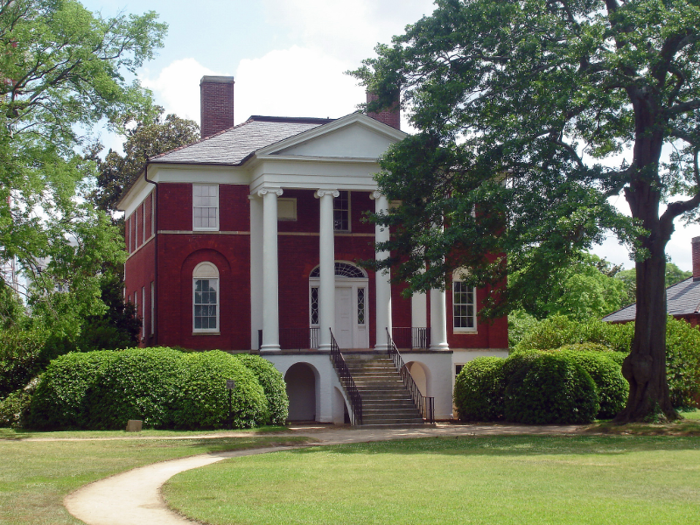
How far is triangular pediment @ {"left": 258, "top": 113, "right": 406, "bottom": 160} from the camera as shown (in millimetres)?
28297

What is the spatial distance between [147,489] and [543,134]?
13595mm

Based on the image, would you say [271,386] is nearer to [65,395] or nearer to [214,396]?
[214,396]

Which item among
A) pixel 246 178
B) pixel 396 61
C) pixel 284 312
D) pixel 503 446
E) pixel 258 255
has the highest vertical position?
pixel 396 61

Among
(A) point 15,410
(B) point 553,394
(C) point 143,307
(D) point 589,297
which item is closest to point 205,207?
(C) point 143,307

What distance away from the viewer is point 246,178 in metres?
30.2

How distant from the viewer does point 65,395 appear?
23.0m

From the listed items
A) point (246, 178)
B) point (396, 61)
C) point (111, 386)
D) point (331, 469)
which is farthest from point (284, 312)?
point (331, 469)

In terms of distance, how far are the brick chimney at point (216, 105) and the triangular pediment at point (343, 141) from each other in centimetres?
737

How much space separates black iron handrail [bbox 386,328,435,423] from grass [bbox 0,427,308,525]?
5647 millimetres

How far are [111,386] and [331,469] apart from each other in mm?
10801

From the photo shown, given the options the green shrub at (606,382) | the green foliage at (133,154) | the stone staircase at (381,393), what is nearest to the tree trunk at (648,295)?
the green shrub at (606,382)

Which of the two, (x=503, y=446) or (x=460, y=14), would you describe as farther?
(x=460, y=14)

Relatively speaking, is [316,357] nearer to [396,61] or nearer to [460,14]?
[396,61]

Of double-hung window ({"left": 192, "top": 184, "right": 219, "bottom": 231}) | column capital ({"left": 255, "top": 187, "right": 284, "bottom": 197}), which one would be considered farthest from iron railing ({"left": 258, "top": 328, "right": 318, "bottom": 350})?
column capital ({"left": 255, "top": 187, "right": 284, "bottom": 197})
